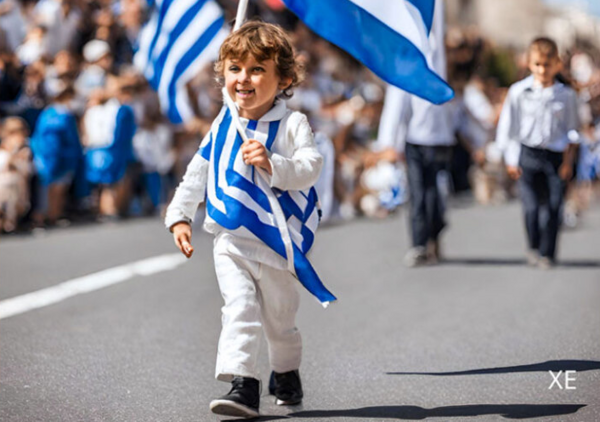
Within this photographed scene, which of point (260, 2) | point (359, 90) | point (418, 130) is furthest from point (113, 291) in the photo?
point (260, 2)

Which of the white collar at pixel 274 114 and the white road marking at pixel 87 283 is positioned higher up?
the white collar at pixel 274 114

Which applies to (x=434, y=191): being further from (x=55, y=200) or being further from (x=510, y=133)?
(x=55, y=200)

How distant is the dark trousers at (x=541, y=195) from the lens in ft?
32.7

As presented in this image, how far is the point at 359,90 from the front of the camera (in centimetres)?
1847

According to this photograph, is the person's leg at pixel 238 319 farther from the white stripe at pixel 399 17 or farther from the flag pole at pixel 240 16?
the white stripe at pixel 399 17

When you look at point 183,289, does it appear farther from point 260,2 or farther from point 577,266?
point 260,2

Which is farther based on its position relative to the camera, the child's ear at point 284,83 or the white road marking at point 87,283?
the white road marking at point 87,283

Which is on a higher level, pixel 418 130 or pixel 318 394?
pixel 418 130

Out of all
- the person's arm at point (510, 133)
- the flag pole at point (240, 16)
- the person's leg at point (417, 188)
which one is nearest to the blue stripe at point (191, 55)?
the person's leg at point (417, 188)

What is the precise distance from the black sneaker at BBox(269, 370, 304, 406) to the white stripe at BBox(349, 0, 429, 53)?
190 centimetres

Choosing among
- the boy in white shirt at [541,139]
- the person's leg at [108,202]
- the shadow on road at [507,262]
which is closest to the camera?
the boy in white shirt at [541,139]

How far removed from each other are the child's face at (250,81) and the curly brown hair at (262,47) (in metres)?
0.02

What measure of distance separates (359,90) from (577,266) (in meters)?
8.68

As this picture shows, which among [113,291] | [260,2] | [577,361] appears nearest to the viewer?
[577,361]
